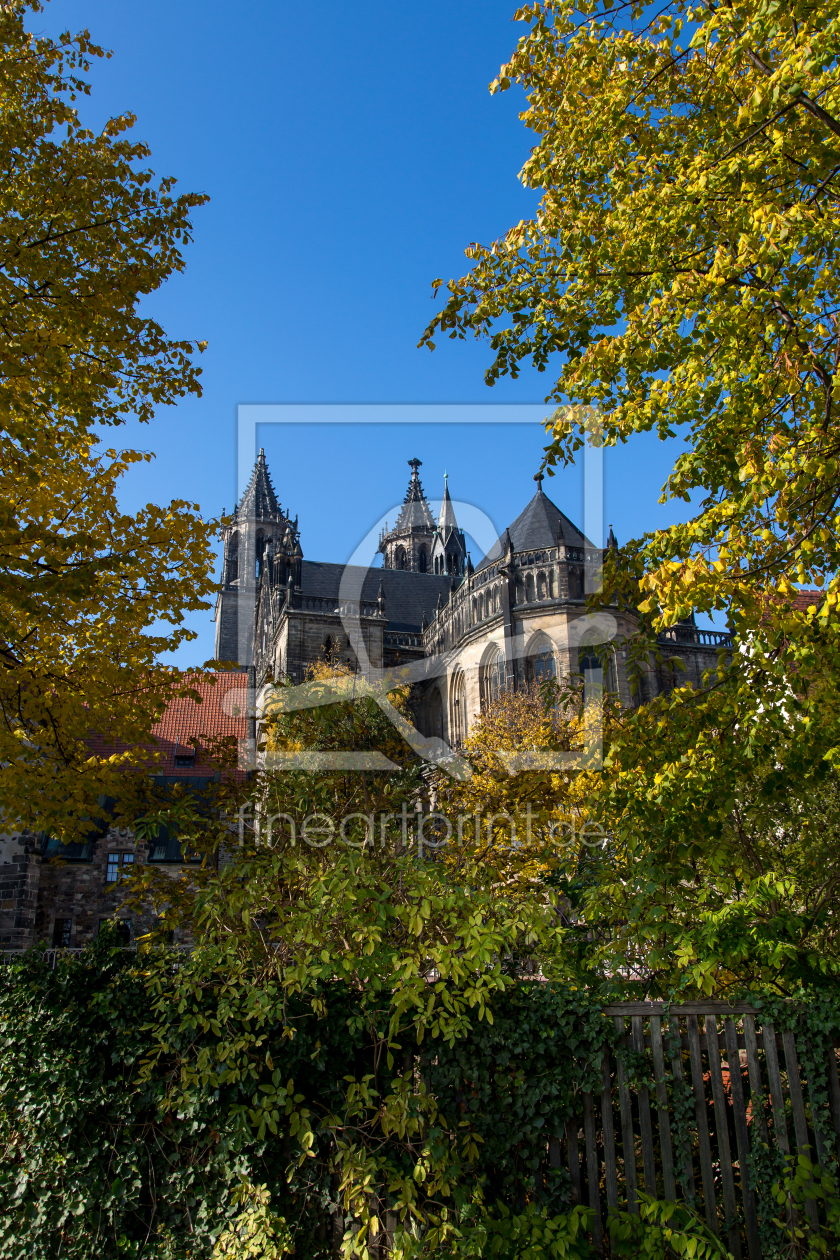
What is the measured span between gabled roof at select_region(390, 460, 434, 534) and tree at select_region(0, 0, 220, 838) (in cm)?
6712

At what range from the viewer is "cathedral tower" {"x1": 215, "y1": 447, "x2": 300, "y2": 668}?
7762 cm

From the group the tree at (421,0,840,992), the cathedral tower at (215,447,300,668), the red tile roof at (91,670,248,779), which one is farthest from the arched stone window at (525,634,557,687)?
the cathedral tower at (215,447,300,668)

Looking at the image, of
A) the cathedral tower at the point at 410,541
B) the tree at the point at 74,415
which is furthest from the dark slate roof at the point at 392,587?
the tree at the point at 74,415

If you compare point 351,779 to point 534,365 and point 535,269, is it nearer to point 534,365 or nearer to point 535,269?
point 534,365

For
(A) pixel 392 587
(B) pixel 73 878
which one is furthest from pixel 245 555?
(B) pixel 73 878

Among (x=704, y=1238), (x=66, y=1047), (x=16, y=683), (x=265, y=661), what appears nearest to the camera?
(x=704, y=1238)

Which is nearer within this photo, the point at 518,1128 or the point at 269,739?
→ the point at 518,1128

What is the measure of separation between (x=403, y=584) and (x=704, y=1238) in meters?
52.3

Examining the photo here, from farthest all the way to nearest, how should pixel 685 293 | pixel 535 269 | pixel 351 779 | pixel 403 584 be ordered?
pixel 403 584
pixel 351 779
pixel 535 269
pixel 685 293

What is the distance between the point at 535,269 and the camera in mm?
7297

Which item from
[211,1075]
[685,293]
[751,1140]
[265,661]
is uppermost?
[265,661]

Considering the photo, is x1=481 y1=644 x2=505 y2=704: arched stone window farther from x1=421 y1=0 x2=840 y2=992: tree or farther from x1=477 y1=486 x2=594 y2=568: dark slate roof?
x1=421 y1=0 x2=840 y2=992: tree

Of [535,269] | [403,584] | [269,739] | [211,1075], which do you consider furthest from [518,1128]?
[403,584]

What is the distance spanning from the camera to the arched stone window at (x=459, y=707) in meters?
37.0
